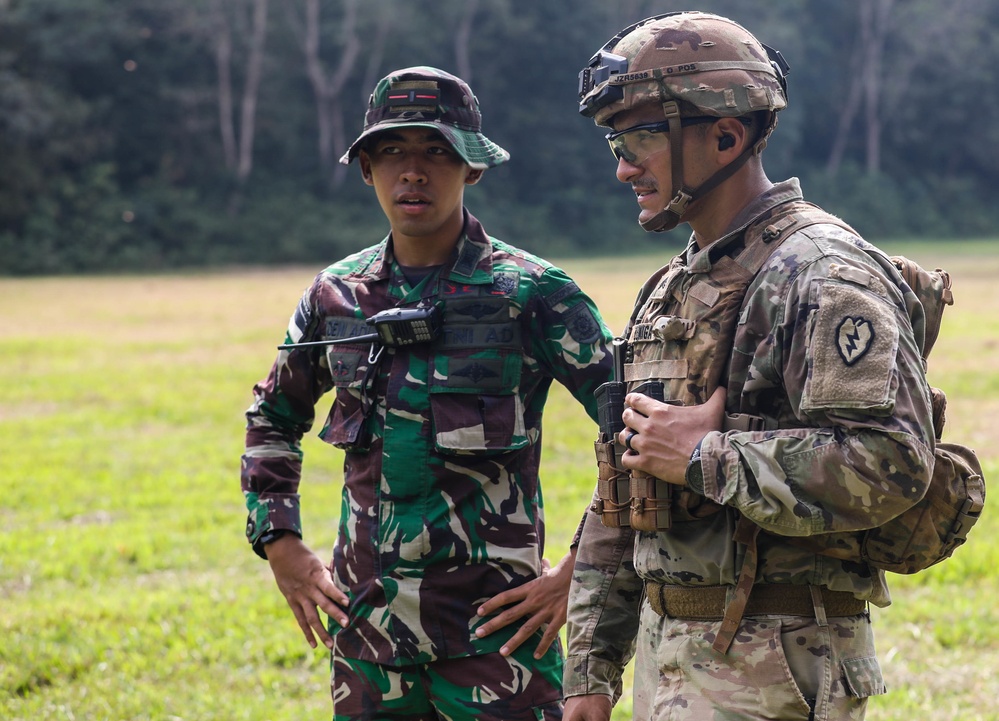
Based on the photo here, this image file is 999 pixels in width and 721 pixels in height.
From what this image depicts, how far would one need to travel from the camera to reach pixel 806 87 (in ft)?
173

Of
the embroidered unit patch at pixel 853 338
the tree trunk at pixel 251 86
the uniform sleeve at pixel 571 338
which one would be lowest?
the uniform sleeve at pixel 571 338

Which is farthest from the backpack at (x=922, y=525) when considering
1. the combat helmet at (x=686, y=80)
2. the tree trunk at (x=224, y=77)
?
the tree trunk at (x=224, y=77)

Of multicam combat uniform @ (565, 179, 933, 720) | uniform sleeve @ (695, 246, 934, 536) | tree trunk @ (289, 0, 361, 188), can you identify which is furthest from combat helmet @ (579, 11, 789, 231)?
tree trunk @ (289, 0, 361, 188)

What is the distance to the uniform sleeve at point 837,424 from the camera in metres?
1.93

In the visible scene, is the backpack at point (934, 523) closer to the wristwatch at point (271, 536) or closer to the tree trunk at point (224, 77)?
the wristwatch at point (271, 536)

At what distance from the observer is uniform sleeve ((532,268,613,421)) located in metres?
3.00

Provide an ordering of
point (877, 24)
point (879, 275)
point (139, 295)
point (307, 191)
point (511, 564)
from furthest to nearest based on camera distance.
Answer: point (877, 24) → point (307, 191) → point (139, 295) → point (511, 564) → point (879, 275)

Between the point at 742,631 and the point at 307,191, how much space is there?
1580 inches

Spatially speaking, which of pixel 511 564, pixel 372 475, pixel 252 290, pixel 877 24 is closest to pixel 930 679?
pixel 511 564

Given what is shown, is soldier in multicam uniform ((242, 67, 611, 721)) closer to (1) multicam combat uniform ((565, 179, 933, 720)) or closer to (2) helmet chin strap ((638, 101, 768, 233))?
(1) multicam combat uniform ((565, 179, 933, 720))

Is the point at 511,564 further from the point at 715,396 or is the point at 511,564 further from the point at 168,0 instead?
the point at 168,0

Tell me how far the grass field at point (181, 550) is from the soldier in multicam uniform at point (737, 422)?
7.61 ft

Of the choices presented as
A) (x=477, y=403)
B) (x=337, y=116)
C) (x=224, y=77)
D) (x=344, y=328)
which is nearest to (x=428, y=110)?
(x=344, y=328)

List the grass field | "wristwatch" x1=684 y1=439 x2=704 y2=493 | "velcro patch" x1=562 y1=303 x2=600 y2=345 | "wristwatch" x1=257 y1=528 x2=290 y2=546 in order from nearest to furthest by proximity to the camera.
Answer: "wristwatch" x1=684 y1=439 x2=704 y2=493
"velcro patch" x1=562 y1=303 x2=600 y2=345
"wristwatch" x1=257 y1=528 x2=290 y2=546
the grass field
